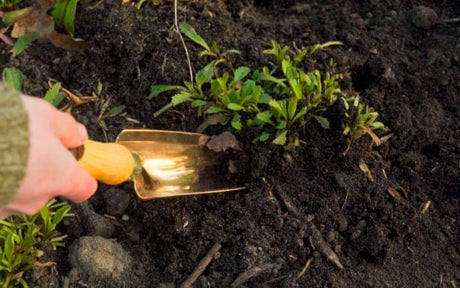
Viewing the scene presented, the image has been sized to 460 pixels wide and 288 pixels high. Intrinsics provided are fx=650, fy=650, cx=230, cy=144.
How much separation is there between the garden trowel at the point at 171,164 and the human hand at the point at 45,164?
2.11ft

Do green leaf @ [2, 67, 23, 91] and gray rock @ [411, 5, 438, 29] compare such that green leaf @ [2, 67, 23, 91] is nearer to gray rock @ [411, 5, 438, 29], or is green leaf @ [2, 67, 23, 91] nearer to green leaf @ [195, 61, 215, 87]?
green leaf @ [195, 61, 215, 87]

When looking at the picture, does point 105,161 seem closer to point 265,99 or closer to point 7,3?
point 265,99

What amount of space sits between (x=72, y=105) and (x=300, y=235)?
3.77 ft

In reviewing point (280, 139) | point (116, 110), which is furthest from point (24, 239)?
point (280, 139)

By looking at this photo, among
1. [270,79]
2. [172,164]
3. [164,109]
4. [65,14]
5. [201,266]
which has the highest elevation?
[65,14]

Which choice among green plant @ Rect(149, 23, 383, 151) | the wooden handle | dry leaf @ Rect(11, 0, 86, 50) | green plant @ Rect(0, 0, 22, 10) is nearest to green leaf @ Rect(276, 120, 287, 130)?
green plant @ Rect(149, 23, 383, 151)

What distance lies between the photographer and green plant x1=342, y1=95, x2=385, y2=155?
2584mm

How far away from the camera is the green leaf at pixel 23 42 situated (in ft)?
9.80

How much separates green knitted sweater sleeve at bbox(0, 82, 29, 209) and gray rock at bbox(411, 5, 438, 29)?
7.14 ft

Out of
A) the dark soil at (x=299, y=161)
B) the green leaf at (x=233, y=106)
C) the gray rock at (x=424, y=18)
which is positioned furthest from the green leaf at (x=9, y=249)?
the gray rock at (x=424, y=18)

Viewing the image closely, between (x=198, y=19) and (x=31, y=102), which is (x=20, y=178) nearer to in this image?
(x=31, y=102)

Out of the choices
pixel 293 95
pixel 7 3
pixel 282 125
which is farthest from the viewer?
pixel 7 3

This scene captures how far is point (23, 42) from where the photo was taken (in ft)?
9.87

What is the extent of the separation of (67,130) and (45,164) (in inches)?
6.6
